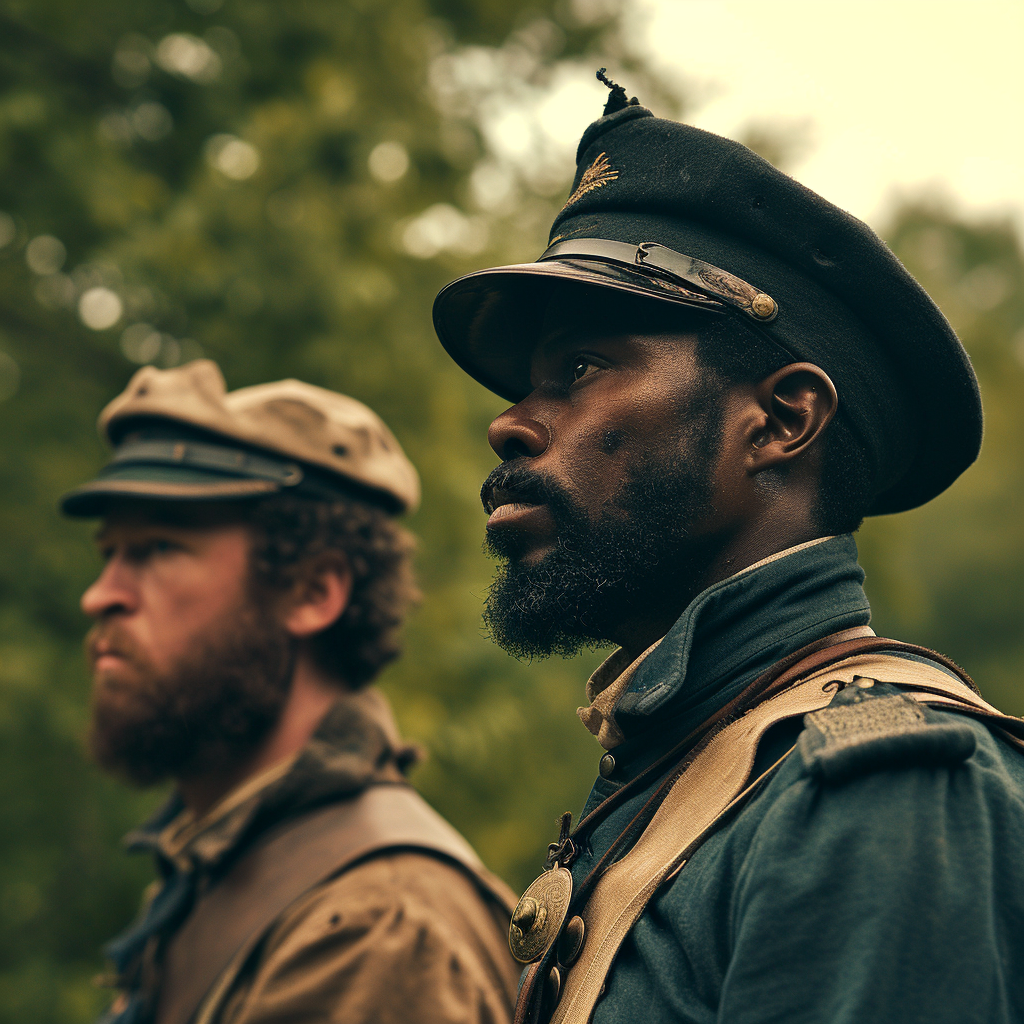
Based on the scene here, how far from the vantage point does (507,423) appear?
199 centimetres

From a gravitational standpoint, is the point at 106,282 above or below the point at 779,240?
above

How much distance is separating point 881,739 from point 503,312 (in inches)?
50.1

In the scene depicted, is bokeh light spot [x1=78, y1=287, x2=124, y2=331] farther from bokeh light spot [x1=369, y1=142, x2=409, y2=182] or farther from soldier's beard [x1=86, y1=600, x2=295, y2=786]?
soldier's beard [x1=86, y1=600, x2=295, y2=786]

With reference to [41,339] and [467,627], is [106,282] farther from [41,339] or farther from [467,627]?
[467,627]

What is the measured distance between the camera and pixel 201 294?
5.70 meters

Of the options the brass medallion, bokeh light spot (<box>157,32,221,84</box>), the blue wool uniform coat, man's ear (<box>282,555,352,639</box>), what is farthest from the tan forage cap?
the blue wool uniform coat

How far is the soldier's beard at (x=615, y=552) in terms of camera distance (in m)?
1.85

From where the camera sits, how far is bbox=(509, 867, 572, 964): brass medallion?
168 centimetres

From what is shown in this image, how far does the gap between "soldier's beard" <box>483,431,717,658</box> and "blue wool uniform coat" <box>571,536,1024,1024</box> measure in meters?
0.41

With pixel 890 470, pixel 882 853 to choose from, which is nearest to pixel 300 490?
pixel 890 470

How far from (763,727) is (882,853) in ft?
1.04

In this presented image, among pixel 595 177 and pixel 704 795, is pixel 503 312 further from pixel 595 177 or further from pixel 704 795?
pixel 704 795

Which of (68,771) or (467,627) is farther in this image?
(467,627)

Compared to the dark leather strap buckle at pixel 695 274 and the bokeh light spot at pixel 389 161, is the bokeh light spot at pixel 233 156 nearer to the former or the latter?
the bokeh light spot at pixel 389 161
